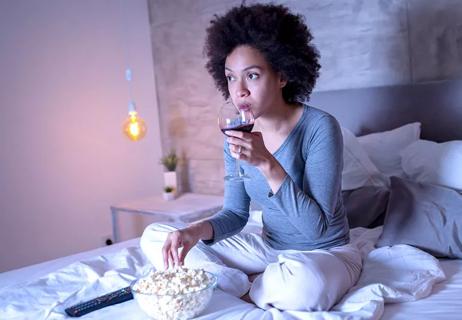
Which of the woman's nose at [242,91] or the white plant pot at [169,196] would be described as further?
the white plant pot at [169,196]

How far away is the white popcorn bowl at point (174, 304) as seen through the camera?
1.17m

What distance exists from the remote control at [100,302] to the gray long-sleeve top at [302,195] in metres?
0.33

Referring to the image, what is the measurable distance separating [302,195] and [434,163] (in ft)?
2.64

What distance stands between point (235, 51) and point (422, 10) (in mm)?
1071

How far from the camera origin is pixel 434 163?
6.27 ft

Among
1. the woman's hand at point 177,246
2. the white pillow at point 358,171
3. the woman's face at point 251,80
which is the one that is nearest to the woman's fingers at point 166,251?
the woman's hand at point 177,246

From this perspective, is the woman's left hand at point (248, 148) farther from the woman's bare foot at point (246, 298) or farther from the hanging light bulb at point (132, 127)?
the hanging light bulb at point (132, 127)

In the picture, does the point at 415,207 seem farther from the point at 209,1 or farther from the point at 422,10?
the point at 209,1

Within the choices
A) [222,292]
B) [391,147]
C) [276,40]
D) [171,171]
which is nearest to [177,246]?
[222,292]

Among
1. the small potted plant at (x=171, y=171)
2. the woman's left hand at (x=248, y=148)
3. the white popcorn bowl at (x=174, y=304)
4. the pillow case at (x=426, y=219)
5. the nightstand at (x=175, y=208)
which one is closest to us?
the white popcorn bowl at (x=174, y=304)

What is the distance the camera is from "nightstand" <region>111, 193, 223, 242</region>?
2.77m

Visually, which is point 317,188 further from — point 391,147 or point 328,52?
point 328,52

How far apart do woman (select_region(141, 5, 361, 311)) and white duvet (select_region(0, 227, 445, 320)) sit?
0.17 feet

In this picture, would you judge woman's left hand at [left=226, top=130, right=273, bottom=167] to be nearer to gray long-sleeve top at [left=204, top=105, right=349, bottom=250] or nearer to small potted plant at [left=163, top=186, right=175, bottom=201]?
gray long-sleeve top at [left=204, top=105, right=349, bottom=250]
